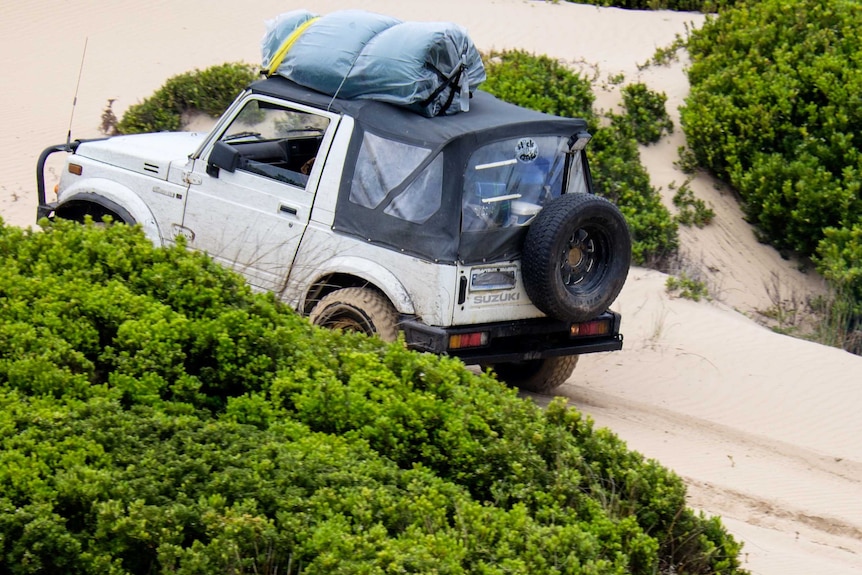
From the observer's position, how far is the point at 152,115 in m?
13.0

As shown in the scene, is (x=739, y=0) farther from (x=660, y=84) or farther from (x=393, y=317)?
(x=393, y=317)

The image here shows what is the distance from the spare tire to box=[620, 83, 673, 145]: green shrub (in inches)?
244

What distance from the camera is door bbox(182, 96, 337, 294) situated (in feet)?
24.6

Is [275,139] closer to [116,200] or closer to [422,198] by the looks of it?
[116,200]

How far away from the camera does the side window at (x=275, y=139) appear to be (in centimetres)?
770

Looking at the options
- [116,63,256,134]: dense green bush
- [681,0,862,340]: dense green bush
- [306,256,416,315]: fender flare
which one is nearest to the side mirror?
[306,256,416,315]: fender flare

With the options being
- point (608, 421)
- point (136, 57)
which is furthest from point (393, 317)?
point (136, 57)

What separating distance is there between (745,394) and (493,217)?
3.05 metres

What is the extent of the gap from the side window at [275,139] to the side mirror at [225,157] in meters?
0.07

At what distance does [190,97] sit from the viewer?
43.4 ft

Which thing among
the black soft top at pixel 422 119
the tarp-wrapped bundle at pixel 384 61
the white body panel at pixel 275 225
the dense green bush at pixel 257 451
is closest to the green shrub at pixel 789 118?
the black soft top at pixel 422 119

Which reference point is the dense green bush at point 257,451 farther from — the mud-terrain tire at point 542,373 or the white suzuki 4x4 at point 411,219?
the mud-terrain tire at point 542,373

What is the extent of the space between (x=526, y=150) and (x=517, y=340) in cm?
126

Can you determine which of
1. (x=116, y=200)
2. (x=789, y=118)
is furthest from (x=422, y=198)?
(x=789, y=118)
